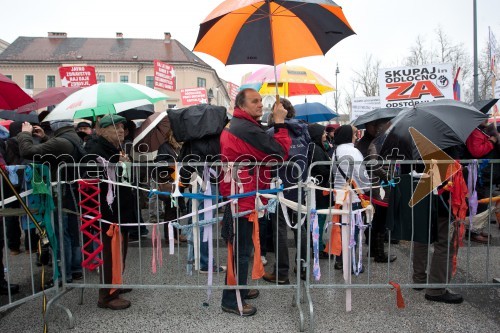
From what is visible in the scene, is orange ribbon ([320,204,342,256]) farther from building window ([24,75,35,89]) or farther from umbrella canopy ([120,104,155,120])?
building window ([24,75,35,89])

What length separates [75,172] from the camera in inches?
157

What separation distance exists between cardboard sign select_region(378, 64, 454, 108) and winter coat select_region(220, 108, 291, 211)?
441cm

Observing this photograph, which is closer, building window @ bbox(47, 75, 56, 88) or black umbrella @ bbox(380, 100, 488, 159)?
black umbrella @ bbox(380, 100, 488, 159)

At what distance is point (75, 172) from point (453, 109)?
3.95 m

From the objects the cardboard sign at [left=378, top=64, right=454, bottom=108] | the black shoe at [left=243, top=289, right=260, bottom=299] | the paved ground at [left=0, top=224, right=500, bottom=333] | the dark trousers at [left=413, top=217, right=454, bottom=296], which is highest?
the cardboard sign at [left=378, top=64, right=454, bottom=108]

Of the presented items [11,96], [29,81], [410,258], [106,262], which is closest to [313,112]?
[410,258]

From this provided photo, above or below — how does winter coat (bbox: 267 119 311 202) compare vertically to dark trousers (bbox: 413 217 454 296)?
above

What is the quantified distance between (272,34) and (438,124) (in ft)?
6.02

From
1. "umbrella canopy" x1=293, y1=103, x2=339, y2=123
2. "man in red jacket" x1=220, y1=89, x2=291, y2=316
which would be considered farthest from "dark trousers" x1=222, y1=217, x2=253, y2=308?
"umbrella canopy" x1=293, y1=103, x2=339, y2=123

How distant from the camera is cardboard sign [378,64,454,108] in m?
6.68

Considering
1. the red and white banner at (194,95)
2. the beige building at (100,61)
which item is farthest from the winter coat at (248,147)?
the beige building at (100,61)

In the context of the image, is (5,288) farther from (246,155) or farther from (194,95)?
(194,95)

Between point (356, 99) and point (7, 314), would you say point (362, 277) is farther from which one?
point (356, 99)

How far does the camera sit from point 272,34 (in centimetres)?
375
